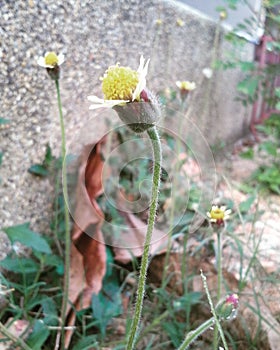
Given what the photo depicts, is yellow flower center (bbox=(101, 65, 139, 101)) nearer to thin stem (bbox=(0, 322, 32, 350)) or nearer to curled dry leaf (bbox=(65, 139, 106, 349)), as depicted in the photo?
thin stem (bbox=(0, 322, 32, 350))

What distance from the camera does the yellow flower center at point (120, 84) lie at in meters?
0.69

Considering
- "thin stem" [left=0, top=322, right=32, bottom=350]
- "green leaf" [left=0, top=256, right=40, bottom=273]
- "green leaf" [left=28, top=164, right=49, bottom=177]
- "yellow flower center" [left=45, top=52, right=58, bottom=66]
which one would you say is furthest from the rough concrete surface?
"thin stem" [left=0, top=322, right=32, bottom=350]

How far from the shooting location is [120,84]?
698mm

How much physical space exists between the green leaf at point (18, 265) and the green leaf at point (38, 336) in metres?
0.14

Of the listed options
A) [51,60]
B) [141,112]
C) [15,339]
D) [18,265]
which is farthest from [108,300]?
[141,112]

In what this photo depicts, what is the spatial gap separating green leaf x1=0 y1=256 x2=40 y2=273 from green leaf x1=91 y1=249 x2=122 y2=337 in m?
0.17

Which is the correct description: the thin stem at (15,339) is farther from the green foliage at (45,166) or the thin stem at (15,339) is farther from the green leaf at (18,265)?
the green foliage at (45,166)

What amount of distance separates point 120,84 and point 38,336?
2.07 ft

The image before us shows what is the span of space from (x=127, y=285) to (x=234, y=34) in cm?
154

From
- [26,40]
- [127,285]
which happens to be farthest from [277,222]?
[26,40]

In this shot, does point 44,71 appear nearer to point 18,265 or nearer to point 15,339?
point 18,265

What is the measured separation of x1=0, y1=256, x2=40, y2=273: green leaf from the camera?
1.19 metres

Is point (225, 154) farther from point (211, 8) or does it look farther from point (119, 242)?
point (119, 242)

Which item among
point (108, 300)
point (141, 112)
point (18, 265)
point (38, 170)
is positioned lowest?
point (108, 300)
